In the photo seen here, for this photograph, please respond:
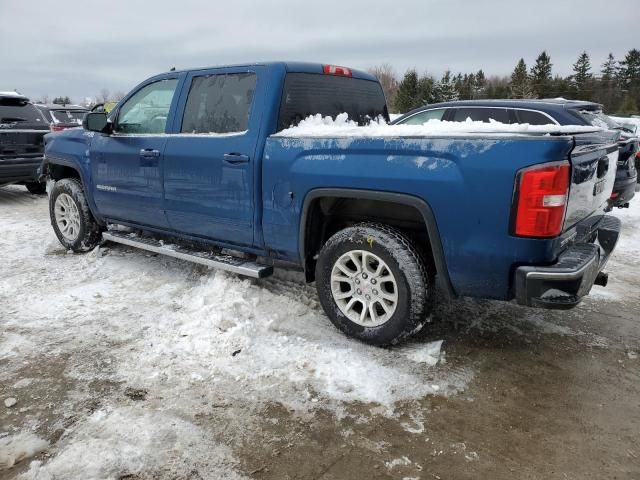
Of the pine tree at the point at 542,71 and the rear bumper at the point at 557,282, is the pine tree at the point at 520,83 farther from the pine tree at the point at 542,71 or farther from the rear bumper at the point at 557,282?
the rear bumper at the point at 557,282

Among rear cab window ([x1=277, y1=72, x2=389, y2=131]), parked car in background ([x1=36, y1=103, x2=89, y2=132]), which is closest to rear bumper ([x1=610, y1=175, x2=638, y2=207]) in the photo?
rear cab window ([x1=277, y1=72, x2=389, y2=131])

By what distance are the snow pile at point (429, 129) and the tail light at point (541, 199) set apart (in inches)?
10.3

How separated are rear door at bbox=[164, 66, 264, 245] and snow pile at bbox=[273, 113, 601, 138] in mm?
394

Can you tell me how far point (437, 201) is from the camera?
2.94 meters

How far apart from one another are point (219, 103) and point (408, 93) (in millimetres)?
46340

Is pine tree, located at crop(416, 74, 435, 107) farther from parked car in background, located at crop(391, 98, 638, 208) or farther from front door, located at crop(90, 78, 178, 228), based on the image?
front door, located at crop(90, 78, 178, 228)

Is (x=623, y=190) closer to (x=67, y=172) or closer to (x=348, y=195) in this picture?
(x=348, y=195)

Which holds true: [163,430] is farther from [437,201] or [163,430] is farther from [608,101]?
[608,101]

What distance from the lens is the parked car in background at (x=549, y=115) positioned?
257 inches

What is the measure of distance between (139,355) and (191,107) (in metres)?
2.17

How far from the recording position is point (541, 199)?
2643mm

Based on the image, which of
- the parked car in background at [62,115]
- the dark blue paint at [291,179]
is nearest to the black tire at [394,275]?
the dark blue paint at [291,179]

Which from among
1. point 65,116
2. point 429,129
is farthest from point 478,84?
point 429,129

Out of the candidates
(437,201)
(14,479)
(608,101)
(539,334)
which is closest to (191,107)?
(437,201)
